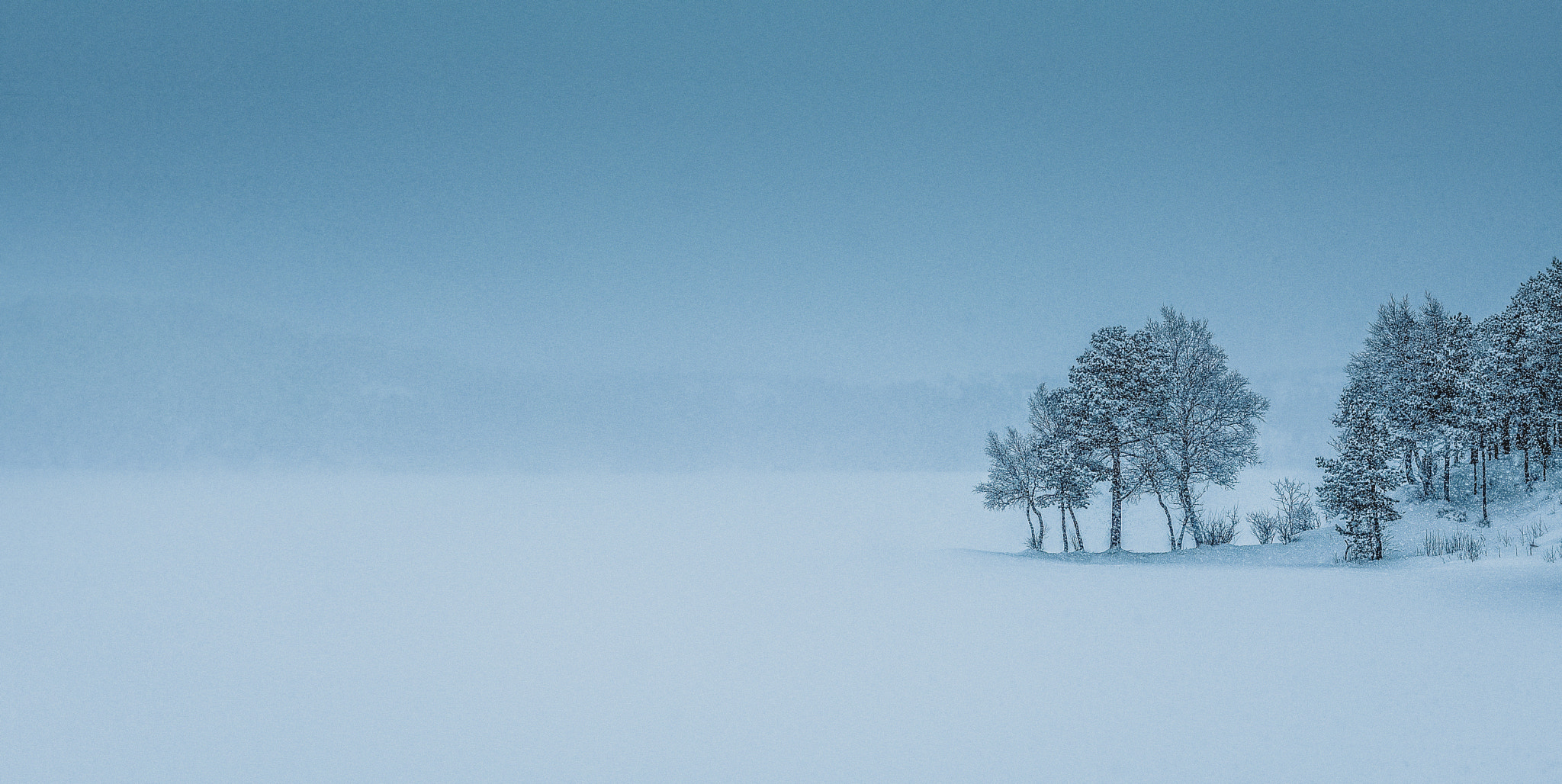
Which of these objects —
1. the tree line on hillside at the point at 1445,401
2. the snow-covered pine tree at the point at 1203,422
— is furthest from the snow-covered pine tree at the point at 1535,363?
the snow-covered pine tree at the point at 1203,422

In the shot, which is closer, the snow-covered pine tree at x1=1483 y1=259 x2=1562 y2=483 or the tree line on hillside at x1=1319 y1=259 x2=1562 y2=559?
the tree line on hillside at x1=1319 y1=259 x2=1562 y2=559

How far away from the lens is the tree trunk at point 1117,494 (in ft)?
98.7

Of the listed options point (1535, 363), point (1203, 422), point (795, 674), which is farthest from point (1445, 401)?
point (795, 674)

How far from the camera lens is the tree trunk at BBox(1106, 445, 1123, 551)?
30.1m

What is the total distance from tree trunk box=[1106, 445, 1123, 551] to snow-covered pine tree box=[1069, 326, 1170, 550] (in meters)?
0.03

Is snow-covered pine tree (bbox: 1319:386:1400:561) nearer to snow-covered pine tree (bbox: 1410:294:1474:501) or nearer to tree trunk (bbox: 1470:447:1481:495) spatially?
snow-covered pine tree (bbox: 1410:294:1474:501)

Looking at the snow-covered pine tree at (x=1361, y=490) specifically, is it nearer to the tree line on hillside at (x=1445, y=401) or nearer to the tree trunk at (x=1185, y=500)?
the tree line on hillside at (x=1445, y=401)

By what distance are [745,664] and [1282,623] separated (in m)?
9.63

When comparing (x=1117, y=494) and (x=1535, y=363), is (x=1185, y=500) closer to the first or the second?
(x=1117, y=494)

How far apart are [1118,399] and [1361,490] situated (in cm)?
860

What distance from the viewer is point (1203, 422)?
3052 cm

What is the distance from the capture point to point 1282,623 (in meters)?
12.6

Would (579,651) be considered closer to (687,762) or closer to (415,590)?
(687,762)

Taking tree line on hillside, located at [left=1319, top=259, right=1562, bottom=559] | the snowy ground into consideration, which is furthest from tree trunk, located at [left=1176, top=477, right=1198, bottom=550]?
the snowy ground
